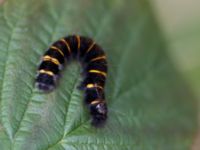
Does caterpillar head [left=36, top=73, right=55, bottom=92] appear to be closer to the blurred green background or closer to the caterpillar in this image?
the caterpillar

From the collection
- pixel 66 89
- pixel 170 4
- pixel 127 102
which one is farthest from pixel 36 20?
pixel 170 4

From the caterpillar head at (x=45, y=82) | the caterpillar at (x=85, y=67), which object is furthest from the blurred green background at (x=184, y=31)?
the caterpillar head at (x=45, y=82)

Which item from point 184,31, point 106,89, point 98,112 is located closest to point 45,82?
point 98,112

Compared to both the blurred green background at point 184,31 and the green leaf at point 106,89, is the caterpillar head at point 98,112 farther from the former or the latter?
the blurred green background at point 184,31

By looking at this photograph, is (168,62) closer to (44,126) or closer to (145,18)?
(145,18)

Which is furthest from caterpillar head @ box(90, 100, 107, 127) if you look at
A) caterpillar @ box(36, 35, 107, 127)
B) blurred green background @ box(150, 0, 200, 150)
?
blurred green background @ box(150, 0, 200, 150)

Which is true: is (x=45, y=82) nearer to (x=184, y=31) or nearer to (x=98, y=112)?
(x=98, y=112)
